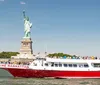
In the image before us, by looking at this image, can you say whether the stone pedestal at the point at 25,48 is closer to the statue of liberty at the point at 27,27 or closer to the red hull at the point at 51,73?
the statue of liberty at the point at 27,27

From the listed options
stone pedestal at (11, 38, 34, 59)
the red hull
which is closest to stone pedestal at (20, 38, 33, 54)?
stone pedestal at (11, 38, 34, 59)

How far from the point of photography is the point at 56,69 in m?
57.8

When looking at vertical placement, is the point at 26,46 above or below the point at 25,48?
above

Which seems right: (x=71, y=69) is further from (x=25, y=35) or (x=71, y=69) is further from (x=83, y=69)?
(x=25, y=35)

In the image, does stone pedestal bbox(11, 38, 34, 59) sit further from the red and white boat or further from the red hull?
the red hull

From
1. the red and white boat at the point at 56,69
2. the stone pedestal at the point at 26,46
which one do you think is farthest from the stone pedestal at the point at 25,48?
the red and white boat at the point at 56,69

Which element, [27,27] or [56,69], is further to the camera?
[27,27]

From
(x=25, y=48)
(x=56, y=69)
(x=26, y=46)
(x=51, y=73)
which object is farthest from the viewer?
(x=26, y=46)

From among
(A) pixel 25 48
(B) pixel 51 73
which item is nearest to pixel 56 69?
(B) pixel 51 73

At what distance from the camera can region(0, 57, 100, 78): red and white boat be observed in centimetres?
5741

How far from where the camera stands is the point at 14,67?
57688 mm

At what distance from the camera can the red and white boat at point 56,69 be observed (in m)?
57.4

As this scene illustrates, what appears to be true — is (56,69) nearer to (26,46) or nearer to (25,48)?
(25,48)

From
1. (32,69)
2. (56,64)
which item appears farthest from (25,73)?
(56,64)
